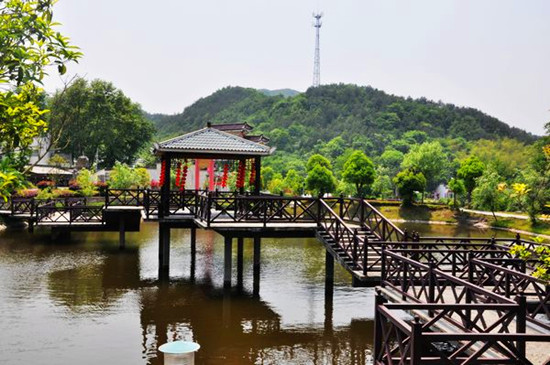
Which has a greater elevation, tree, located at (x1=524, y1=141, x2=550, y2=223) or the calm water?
tree, located at (x1=524, y1=141, x2=550, y2=223)

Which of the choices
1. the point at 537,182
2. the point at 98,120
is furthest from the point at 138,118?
the point at 537,182

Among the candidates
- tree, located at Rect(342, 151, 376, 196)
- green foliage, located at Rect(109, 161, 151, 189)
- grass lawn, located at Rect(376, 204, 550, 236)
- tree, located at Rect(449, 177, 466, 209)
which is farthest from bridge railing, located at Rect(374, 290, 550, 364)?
tree, located at Rect(342, 151, 376, 196)

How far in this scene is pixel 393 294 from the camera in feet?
35.4

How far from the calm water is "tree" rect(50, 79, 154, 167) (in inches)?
1514

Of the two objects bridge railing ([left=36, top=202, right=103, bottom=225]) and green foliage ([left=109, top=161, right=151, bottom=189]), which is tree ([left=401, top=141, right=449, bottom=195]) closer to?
green foliage ([left=109, top=161, right=151, bottom=189])

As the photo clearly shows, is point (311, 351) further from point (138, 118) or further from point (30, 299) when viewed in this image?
point (138, 118)

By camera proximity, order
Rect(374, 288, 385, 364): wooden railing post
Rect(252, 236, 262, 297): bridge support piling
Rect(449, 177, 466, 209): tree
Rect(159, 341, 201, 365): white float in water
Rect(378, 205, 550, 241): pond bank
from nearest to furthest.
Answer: Rect(374, 288, 385, 364): wooden railing post → Rect(159, 341, 201, 365): white float in water → Rect(252, 236, 262, 297): bridge support piling → Rect(378, 205, 550, 241): pond bank → Rect(449, 177, 466, 209): tree

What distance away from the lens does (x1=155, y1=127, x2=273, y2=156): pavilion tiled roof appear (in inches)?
736

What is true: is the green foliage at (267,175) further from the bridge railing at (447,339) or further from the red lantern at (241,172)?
the bridge railing at (447,339)

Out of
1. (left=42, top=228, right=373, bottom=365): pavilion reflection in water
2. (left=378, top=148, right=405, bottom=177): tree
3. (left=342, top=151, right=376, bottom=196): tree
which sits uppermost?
→ (left=378, top=148, right=405, bottom=177): tree

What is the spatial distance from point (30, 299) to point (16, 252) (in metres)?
9.40

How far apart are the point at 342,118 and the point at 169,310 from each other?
89.8 meters

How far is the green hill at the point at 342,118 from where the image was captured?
91.6 m

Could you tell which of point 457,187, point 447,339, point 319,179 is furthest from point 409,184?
point 447,339
